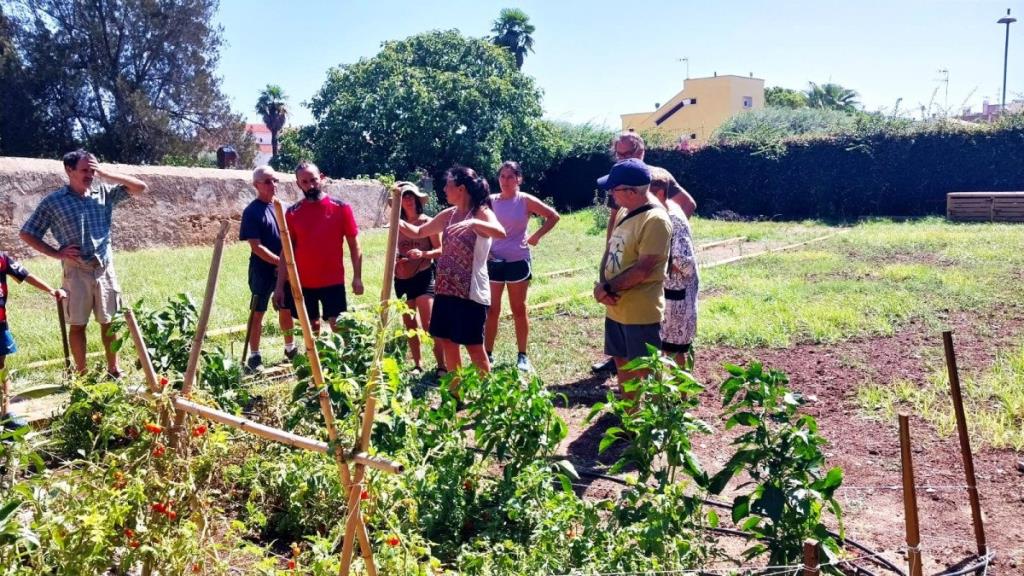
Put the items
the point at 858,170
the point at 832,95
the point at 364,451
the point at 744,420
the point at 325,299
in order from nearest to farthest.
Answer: the point at 364,451
the point at 744,420
the point at 325,299
the point at 858,170
the point at 832,95

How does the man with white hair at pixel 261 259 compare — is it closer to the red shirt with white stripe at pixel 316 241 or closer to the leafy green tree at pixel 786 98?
the red shirt with white stripe at pixel 316 241

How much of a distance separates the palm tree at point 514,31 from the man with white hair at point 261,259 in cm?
3722

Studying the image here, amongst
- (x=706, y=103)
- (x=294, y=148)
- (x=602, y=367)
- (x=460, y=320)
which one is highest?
(x=706, y=103)

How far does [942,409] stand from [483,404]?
351 cm

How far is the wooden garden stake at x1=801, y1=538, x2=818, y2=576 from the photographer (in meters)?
2.50

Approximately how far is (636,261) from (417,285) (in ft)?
7.33

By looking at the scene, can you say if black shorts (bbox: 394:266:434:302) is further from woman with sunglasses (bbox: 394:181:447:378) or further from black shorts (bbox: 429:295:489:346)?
black shorts (bbox: 429:295:489:346)

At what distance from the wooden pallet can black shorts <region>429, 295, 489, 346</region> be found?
16951 mm

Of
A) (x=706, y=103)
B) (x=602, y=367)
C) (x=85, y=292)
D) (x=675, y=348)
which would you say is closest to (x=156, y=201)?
(x=85, y=292)

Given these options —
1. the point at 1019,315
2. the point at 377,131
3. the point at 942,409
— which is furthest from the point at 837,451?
the point at 377,131

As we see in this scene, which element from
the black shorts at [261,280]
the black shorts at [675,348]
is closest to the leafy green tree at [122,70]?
the black shorts at [261,280]

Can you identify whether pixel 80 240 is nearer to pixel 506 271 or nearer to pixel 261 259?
pixel 261 259

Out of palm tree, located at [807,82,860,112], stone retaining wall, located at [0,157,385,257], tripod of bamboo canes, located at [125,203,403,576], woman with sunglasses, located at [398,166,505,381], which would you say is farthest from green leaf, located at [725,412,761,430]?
palm tree, located at [807,82,860,112]

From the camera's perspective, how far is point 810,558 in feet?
8.21
